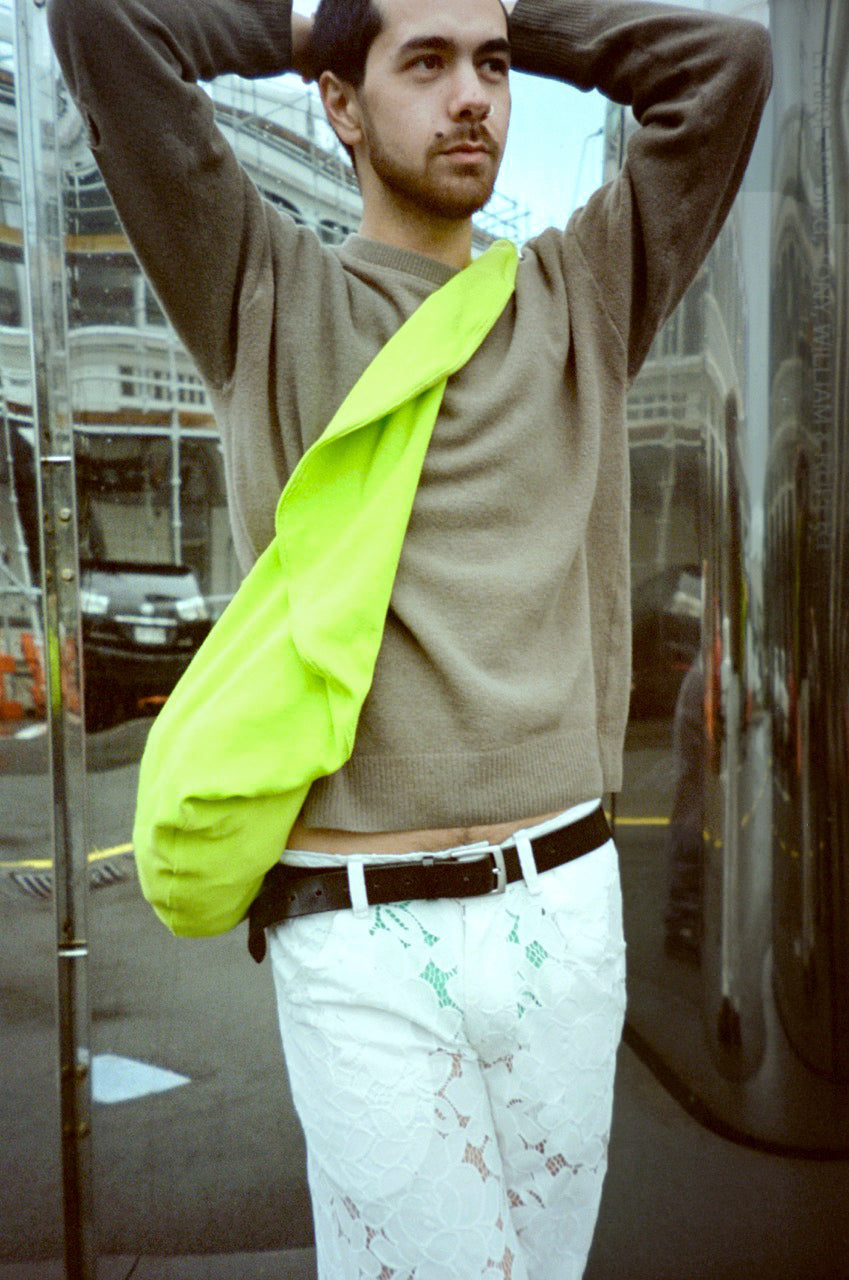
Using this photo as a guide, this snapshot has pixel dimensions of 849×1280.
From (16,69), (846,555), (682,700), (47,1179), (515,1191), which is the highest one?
(16,69)

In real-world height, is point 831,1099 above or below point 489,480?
below

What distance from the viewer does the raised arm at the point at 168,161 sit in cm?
120

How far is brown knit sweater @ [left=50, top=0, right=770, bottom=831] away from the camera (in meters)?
1.19

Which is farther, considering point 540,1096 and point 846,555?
point 846,555

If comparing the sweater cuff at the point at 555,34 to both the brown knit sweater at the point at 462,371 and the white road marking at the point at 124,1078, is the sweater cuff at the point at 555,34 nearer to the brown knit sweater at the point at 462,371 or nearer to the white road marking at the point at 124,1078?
the brown knit sweater at the point at 462,371

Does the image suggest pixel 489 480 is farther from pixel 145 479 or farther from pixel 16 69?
pixel 16 69

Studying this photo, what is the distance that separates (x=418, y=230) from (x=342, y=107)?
0.60ft

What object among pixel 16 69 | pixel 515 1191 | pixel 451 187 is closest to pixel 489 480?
pixel 451 187

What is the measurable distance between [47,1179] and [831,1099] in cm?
131

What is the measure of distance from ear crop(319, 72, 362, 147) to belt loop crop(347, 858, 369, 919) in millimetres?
820

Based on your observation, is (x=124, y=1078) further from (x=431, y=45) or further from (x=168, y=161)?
(x=431, y=45)

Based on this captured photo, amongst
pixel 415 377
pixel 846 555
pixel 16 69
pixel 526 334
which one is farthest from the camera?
pixel 846 555

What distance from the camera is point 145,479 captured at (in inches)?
76.9

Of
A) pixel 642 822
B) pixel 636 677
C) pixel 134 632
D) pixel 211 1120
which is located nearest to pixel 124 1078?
pixel 211 1120
